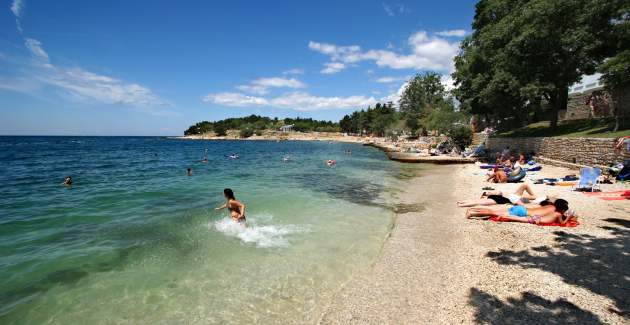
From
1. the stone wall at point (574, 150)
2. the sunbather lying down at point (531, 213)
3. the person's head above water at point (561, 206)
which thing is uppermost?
the stone wall at point (574, 150)

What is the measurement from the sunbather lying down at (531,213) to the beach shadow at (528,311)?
456cm

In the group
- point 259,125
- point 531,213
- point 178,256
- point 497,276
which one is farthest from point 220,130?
point 497,276

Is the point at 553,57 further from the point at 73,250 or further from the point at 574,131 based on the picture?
the point at 73,250

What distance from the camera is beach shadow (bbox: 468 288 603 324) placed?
409 cm

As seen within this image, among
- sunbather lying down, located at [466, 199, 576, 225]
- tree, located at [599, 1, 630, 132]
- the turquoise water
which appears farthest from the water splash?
tree, located at [599, 1, 630, 132]

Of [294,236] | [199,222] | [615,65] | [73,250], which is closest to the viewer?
[73,250]

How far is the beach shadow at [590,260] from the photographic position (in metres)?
4.74

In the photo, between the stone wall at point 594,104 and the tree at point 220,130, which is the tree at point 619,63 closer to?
the stone wall at point 594,104

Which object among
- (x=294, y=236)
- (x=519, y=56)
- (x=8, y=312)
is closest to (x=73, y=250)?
(x=8, y=312)

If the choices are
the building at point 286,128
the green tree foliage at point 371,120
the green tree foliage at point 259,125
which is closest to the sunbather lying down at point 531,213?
the green tree foliage at point 371,120

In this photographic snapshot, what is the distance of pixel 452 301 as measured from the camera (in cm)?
491

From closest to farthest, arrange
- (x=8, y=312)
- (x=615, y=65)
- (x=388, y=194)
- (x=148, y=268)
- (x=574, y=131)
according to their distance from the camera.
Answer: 1. (x=8, y=312)
2. (x=148, y=268)
3. (x=388, y=194)
4. (x=615, y=65)
5. (x=574, y=131)

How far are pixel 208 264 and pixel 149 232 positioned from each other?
3588mm

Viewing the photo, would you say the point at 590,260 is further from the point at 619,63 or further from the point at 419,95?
the point at 419,95
